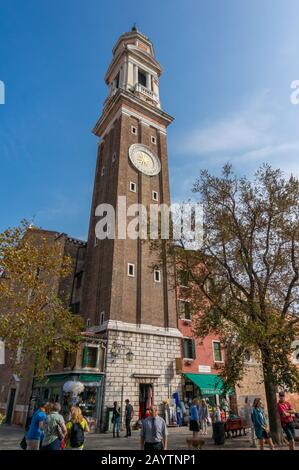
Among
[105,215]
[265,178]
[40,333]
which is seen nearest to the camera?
[265,178]

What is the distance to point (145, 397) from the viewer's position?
72.6 feet

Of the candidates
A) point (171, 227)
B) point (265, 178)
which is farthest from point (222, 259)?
point (265, 178)

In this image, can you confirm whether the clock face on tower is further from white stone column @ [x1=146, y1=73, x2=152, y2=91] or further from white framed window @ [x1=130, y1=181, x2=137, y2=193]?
white stone column @ [x1=146, y1=73, x2=152, y2=91]

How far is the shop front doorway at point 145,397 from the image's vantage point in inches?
847

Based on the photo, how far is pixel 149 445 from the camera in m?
6.89

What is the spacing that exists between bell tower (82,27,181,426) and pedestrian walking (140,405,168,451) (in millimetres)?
14057

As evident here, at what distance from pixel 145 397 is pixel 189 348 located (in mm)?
6179

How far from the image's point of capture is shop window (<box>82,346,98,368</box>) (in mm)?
20372

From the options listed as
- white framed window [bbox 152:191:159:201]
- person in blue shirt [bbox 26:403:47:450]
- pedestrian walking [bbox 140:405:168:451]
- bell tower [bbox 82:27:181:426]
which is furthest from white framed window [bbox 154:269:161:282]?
Result: pedestrian walking [bbox 140:405:168:451]

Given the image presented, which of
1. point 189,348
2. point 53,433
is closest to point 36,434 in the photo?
point 53,433

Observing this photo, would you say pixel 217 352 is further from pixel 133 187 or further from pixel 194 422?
pixel 133 187

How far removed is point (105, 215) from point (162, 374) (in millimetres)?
13948

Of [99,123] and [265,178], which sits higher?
[99,123]
